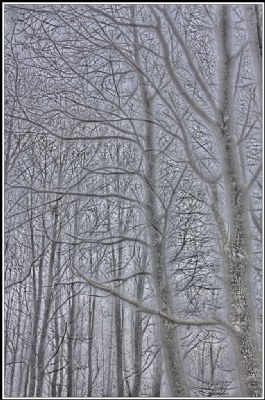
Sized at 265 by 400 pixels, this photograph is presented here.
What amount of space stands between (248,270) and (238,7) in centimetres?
192

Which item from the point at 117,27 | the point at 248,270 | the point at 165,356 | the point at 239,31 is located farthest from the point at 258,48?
the point at 165,356

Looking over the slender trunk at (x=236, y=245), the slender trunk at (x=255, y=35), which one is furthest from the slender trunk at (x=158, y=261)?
the slender trunk at (x=255, y=35)

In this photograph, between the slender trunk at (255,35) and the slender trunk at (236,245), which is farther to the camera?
the slender trunk at (255,35)

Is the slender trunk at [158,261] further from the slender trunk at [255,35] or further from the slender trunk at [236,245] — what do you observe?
the slender trunk at [255,35]

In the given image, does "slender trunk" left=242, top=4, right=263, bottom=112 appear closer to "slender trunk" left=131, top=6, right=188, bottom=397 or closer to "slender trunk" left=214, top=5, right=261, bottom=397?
"slender trunk" left=214, top=5, right=261, bottom=397

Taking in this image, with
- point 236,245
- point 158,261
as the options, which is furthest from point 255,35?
point 158,261

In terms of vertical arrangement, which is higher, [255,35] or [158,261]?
[255,35]

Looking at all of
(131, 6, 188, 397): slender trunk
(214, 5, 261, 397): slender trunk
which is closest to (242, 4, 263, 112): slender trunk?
(214, 5, 261, 397): slender trunk

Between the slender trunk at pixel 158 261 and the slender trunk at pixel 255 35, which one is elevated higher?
the slender trunk at pixel 255 35

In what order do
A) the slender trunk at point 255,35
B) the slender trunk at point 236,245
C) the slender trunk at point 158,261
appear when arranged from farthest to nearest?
the slender trunk at point 158,261
the slender trunk at point 255,35
the slender trunk at point 236,245

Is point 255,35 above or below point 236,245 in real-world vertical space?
above

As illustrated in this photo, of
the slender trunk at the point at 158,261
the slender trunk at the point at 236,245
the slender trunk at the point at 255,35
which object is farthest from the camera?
the slender trunk at the point at 158,261

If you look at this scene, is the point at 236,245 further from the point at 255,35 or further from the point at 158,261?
the point at 255,35

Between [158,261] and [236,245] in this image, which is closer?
[236,245]
